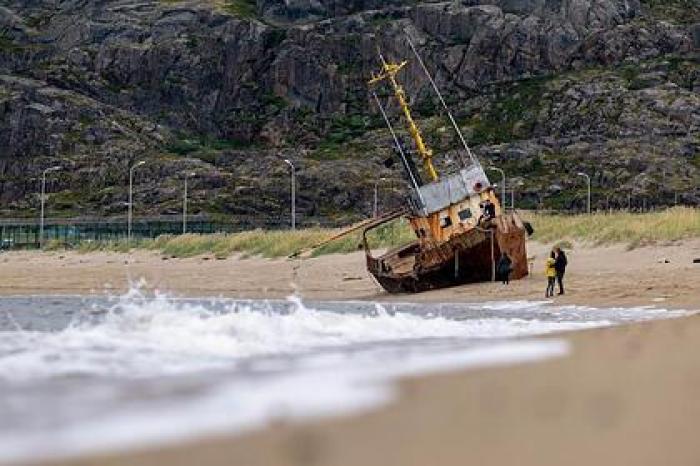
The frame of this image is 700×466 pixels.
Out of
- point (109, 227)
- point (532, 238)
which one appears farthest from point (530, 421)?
point (109, 227)

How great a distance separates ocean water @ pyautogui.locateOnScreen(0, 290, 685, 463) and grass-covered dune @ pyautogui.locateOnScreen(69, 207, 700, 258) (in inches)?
641

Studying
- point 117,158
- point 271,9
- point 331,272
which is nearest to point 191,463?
point 331,272

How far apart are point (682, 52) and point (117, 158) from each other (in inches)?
2716

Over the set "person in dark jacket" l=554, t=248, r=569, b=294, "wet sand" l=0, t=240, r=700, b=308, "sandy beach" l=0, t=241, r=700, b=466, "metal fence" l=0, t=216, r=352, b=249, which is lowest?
"metal fence" l=0, t=216, r=352, b=249

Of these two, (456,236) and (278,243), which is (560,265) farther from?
(278,243)

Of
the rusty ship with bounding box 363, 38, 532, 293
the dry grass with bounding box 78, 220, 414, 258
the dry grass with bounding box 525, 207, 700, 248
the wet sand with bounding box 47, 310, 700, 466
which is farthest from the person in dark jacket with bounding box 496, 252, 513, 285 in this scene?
the wet sand with bounding box 47, 310, 700, 466

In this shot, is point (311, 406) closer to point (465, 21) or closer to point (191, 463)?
point (191, 463)

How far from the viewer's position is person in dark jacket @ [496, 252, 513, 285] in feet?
87.4

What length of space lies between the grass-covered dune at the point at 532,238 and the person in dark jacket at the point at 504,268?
5.63 m

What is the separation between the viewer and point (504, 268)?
26688mm

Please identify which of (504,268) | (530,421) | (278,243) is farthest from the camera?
(278,243)

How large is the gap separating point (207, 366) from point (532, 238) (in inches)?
1120

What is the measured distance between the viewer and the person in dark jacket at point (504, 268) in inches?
1049

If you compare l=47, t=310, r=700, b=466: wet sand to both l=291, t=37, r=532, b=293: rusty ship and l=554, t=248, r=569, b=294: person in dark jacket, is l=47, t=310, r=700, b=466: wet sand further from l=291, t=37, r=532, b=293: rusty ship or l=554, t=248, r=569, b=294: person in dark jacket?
l=291, t=37, r=532, b=293: rusty ship
